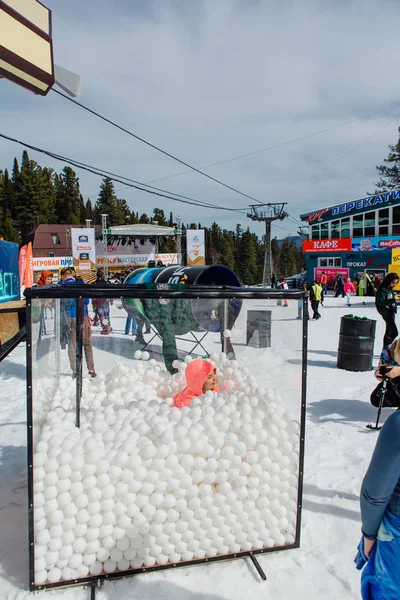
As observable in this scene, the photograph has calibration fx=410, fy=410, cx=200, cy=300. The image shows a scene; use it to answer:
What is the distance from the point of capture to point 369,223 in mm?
38719

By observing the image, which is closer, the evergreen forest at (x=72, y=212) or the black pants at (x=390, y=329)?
the black pants at (x=390, y=329)

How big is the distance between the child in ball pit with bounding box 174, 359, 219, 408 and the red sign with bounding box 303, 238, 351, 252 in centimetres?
3690

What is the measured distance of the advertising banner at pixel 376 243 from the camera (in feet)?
117

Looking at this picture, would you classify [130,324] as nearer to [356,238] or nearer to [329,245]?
[329,245]

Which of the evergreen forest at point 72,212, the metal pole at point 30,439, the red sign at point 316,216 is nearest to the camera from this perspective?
the metal pole at point 30,439

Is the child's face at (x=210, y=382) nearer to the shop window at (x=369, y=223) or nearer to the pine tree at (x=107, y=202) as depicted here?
the shop window at (x=369, y=223)

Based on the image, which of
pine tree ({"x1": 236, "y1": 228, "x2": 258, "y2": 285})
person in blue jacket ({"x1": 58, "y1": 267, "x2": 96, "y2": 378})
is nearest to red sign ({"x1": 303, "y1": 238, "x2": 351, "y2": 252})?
pine tree ({"x1": 236, "y1": 228, "x2": 258, "y2": 285})

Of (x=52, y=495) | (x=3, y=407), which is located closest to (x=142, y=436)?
(x=52, y=495)

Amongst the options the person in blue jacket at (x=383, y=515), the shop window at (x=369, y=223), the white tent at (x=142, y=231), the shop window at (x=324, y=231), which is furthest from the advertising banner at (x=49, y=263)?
the person in blue jacket at (x=383, y=515)

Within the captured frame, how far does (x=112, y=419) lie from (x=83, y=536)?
0.69m

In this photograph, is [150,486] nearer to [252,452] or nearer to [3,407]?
[252,452]

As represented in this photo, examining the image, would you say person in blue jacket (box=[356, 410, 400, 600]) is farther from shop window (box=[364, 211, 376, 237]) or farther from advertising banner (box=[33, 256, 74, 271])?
shop window (box=[364, 211, 376, 237])

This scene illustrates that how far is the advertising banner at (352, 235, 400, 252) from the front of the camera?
35.6 m

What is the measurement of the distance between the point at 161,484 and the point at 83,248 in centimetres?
2417
